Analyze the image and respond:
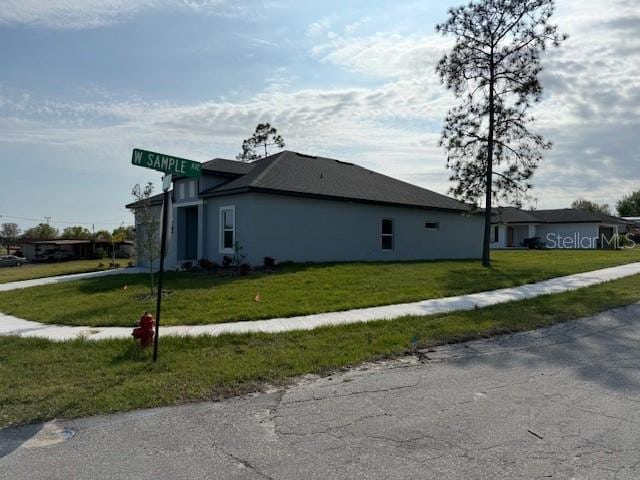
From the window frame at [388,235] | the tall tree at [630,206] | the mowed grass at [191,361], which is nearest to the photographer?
the mowed grass at [191,361]

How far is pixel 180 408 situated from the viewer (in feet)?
16.7

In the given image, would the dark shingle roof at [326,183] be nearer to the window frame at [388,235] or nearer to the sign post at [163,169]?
the window frame at [388,235]

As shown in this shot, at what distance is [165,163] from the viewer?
6824mm

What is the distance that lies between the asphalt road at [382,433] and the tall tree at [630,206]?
9901 cm

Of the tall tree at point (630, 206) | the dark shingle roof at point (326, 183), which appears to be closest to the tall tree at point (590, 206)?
the tall tree at point (630, 206)

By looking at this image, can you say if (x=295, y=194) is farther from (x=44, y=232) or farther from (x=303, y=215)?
(x=44, y=232)

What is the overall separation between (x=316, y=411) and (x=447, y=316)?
508cm

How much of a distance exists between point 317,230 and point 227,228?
10.9ft

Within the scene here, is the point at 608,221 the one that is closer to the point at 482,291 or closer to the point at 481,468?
the point at 482,291

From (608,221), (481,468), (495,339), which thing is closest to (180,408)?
(481,468)

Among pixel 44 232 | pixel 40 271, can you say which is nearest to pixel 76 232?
pixel 44 232

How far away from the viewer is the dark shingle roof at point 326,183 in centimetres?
1831

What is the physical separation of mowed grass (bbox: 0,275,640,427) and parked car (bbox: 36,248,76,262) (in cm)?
3915

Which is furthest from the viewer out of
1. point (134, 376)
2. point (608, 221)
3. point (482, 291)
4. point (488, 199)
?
point (608, 221)
